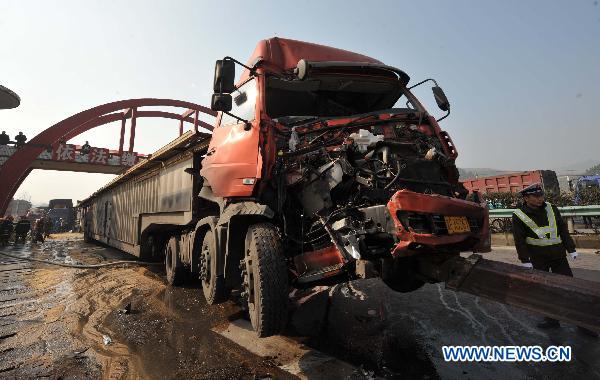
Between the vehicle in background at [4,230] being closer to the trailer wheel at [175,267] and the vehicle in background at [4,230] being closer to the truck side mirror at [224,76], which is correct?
the trailer wheel at [175,267]

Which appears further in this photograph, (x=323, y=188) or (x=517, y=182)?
(x=517, y=182)

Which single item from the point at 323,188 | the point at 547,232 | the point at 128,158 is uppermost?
the point at 128,158

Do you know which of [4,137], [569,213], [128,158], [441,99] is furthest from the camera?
[128,158]

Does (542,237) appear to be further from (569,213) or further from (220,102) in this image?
(569,213)

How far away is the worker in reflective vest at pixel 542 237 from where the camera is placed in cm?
343

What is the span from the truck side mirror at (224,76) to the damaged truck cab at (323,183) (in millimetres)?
13

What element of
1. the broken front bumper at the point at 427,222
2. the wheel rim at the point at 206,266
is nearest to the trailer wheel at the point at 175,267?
the wheel rim at the point at 206,266

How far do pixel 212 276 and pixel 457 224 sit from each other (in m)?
2.47

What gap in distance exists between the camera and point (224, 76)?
299cm

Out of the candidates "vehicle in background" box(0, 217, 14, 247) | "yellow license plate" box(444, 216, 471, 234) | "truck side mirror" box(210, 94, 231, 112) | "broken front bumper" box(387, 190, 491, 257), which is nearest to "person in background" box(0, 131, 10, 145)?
"vehicle in background" box(0, 217, 14, 247)

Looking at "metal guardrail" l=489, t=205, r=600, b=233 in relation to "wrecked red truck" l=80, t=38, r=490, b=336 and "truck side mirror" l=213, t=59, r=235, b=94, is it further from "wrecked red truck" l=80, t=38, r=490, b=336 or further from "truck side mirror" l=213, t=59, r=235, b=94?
"truck side mirror" l=213, t=59, r=235, b=94

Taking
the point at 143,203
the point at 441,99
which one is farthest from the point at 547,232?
the point at 143,203

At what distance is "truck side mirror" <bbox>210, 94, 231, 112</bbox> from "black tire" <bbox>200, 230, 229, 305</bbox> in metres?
1.34

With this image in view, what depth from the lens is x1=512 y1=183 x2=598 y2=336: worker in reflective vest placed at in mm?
3434
